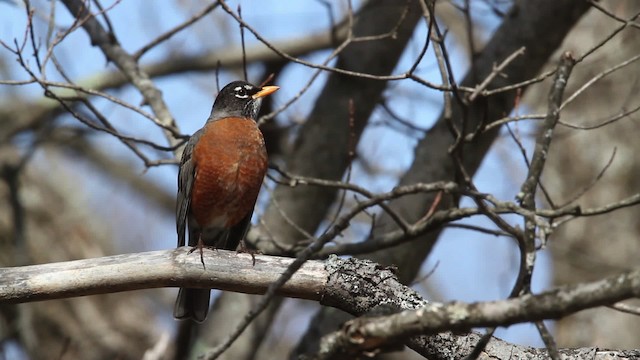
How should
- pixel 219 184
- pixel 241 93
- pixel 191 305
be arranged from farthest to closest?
pixel 241 93
pixel 219 184
pixel 191 305

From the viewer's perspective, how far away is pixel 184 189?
18.3 ft

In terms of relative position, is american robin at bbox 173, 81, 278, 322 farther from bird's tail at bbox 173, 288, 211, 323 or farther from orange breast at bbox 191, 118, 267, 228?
bird's tail at bbox 173, 288, 211, 323

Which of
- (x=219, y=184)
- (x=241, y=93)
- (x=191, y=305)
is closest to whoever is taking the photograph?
(x=191, y=305)

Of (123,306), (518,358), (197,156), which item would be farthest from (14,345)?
(518,358)

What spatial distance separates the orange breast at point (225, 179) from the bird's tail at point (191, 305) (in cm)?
60

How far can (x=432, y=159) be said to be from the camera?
6.11 metres

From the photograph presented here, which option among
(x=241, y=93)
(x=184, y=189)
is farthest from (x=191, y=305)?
(x=241, y=93)

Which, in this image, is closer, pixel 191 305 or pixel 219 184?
pixel 191 305

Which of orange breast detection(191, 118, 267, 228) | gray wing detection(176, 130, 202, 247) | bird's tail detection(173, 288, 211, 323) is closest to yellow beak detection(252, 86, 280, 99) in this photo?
orange breast detection(191, 118, 267, 228)

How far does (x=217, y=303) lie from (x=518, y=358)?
3.74 meters

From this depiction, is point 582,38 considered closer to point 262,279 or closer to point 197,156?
point 197,156

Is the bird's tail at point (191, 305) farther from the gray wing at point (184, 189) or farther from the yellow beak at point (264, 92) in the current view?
the yellow beak at point (264, 92)

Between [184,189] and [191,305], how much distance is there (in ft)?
2.73

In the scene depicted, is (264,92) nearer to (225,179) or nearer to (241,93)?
(241,93)
